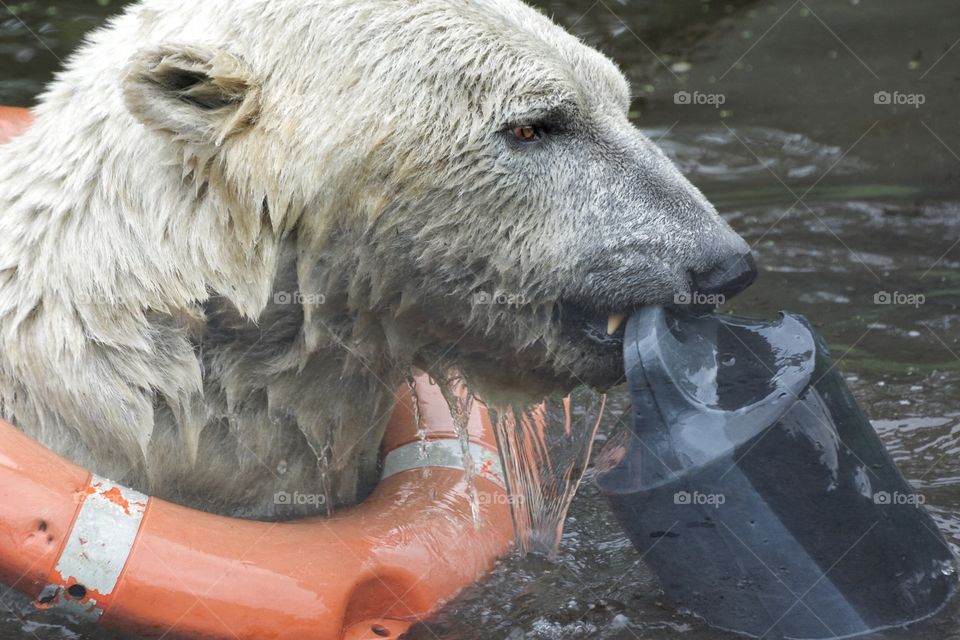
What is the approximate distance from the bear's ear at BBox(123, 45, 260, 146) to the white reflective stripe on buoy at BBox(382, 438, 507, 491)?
1.12 metres

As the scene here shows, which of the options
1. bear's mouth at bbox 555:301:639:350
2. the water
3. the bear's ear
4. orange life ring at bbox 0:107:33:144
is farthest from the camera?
orange life ring at bbox 0:107:33:144

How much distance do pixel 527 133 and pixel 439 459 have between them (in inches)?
40.7

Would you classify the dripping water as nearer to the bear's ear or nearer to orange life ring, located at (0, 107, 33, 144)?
the bear's ear

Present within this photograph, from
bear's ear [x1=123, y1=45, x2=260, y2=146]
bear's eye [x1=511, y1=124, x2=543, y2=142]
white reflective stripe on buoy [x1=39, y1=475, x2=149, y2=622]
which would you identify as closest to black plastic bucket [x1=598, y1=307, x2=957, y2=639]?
bear's eye [x1=511, y1=124, x2=543, y2=142]

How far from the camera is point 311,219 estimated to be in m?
2.91

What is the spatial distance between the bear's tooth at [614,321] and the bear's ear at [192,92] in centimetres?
92

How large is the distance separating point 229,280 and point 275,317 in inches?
6.6

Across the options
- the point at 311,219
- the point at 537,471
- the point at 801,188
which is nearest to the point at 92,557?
the point at 311,219

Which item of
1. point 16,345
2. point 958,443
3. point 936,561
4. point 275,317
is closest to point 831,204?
point 958,443

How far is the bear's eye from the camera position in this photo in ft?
9.73

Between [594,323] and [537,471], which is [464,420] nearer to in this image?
[537,471]

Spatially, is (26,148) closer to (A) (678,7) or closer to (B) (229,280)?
(B) (229,280)

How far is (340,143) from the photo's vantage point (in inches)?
112

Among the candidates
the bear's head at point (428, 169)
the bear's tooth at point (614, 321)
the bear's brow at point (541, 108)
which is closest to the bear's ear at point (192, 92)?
the bear's head at point (428, 169)
